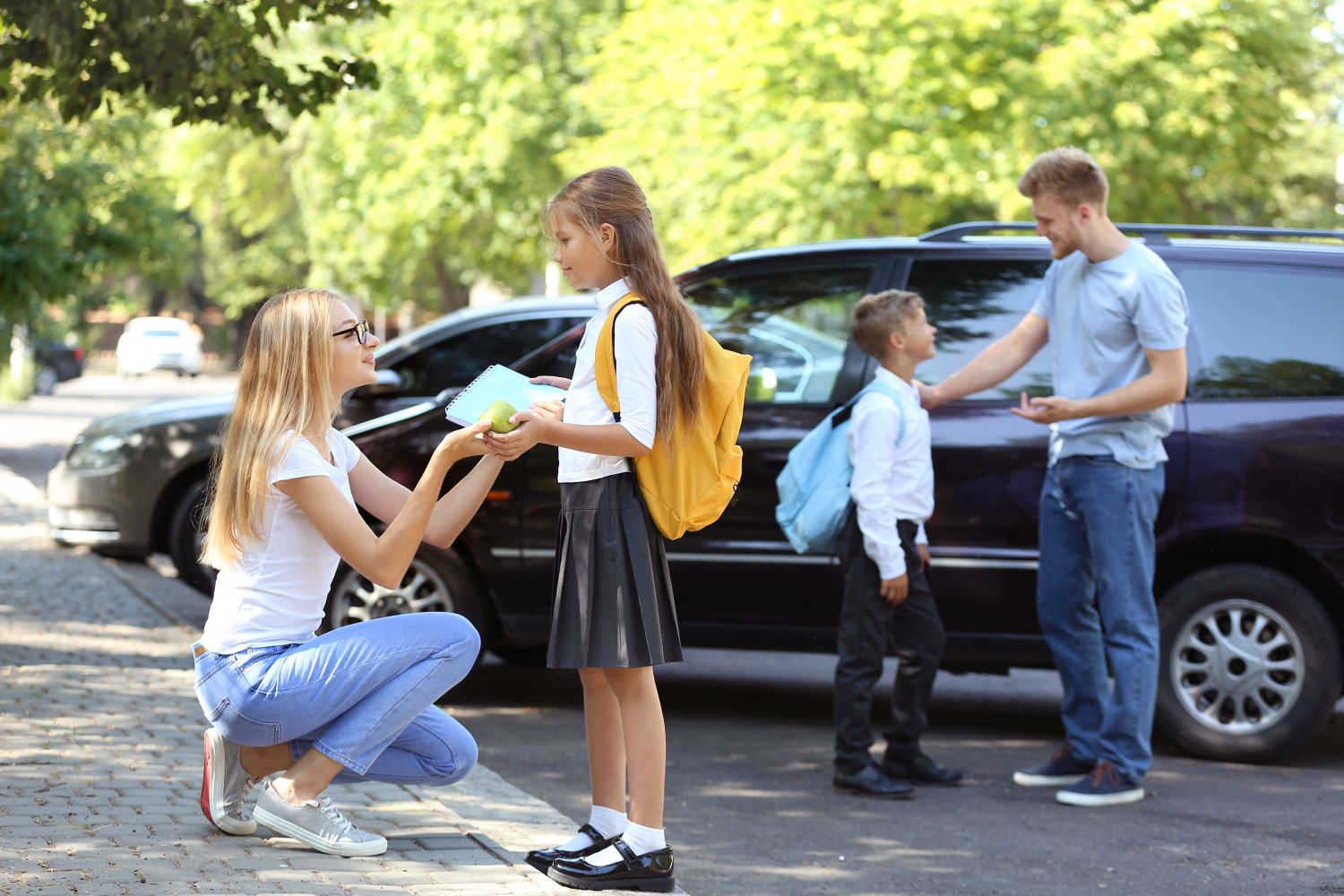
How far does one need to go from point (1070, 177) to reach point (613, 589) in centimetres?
244

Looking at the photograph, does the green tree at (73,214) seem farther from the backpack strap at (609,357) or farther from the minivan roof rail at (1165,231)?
the backpack strap at (609,357)

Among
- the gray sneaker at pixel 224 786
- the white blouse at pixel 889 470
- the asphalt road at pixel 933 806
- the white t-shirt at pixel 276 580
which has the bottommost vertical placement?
the asphalt road at pixel 933 806

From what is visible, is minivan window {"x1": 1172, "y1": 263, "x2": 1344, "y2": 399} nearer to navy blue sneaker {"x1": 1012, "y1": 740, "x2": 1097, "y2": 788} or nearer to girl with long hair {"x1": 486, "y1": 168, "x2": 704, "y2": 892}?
navy blue sneaker {"x1": 1012, "y1": 740, "x2": 1097, "y2": 788}

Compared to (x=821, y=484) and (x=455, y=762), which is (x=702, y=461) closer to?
(x=455, y=762)

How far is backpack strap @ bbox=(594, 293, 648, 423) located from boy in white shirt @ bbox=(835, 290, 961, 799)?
1746 millimetres

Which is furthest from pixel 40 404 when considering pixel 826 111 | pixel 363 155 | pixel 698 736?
pixel 698 736

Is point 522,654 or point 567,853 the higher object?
point 567,853

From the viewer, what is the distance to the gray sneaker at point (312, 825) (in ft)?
13.3

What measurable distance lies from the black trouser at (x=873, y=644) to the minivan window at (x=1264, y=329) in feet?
4.81

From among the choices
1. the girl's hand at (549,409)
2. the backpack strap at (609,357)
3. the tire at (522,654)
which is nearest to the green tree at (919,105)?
the tire at (522,654)

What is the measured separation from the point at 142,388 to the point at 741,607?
41.4 metres

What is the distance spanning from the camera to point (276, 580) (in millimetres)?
4039

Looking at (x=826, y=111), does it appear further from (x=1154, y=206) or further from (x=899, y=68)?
(x=1154, y=206)

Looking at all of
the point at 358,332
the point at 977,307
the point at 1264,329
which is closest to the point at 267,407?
the point at 358,332
